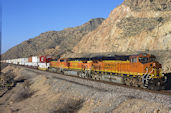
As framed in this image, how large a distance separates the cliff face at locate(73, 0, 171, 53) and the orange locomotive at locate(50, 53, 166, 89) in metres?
28.3

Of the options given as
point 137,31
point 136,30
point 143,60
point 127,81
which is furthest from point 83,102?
point 136,30

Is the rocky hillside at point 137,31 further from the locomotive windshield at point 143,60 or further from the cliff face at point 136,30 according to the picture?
the locomotive windshield at point 143,60

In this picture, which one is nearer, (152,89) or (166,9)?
(152,89)

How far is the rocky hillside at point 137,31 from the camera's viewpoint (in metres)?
50.8

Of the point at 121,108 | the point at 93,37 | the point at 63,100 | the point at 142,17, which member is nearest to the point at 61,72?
the point at 63,100

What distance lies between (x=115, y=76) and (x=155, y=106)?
9966 mm

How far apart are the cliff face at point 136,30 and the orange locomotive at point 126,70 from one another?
28264mm

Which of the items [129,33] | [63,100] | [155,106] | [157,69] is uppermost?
[129,33]

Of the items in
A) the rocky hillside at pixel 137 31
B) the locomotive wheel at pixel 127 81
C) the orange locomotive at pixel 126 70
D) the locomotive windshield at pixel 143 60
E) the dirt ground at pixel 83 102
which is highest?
the rocky hillside at pixel 137 31

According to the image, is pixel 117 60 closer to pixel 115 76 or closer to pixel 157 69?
pixel 115 76

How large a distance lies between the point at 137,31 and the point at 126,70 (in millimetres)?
46444

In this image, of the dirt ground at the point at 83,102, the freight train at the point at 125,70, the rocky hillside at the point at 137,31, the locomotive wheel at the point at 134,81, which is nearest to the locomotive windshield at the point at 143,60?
the freight train at the point at 125,70

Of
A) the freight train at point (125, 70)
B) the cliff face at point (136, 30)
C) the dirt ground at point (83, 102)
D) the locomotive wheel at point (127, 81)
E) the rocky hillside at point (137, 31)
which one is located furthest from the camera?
the cliff face at point (136, 30)

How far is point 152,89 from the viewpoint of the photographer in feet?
51.0
